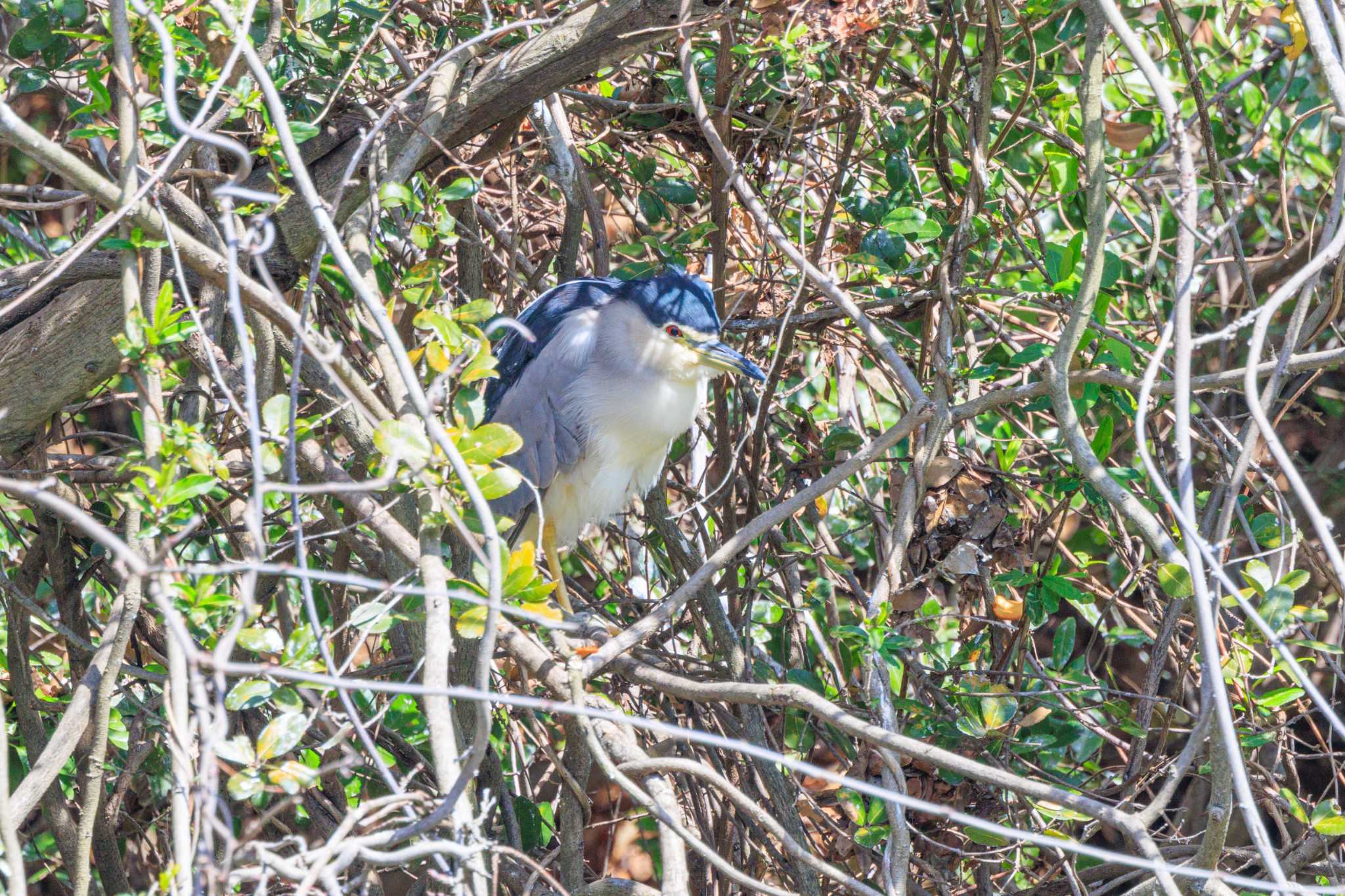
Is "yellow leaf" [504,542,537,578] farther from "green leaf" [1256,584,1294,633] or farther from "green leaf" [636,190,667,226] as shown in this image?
"green leaf" [636,190,667,226]

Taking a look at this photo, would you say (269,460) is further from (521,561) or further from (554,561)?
(554,561)

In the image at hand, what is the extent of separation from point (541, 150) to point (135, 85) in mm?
1169

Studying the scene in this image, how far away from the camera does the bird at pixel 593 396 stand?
108 inches

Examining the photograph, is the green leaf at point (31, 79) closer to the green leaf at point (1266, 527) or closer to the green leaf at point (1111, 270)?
the green leaf at point (1111, 270)

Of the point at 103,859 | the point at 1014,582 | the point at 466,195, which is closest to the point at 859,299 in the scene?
the point at 1014,582

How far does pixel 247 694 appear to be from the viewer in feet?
5.08

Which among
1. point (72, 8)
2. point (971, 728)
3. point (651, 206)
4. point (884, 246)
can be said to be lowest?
point (971, 728)

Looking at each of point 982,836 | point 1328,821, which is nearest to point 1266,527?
point 1328,821

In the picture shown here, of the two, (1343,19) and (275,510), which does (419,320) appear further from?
(1343,19)

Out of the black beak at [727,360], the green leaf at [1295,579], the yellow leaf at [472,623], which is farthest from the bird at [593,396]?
the green leaf at [1295,579]

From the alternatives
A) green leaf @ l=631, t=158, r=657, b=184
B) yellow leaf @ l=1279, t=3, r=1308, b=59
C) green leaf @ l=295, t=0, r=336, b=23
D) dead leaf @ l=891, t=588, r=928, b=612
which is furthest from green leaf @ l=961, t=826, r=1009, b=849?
green leaf @ l=295, t=0, r=336, b=23

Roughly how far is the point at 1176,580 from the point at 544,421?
157 centimetres

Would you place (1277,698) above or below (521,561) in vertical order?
below

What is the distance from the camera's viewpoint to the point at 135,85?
1620mm
